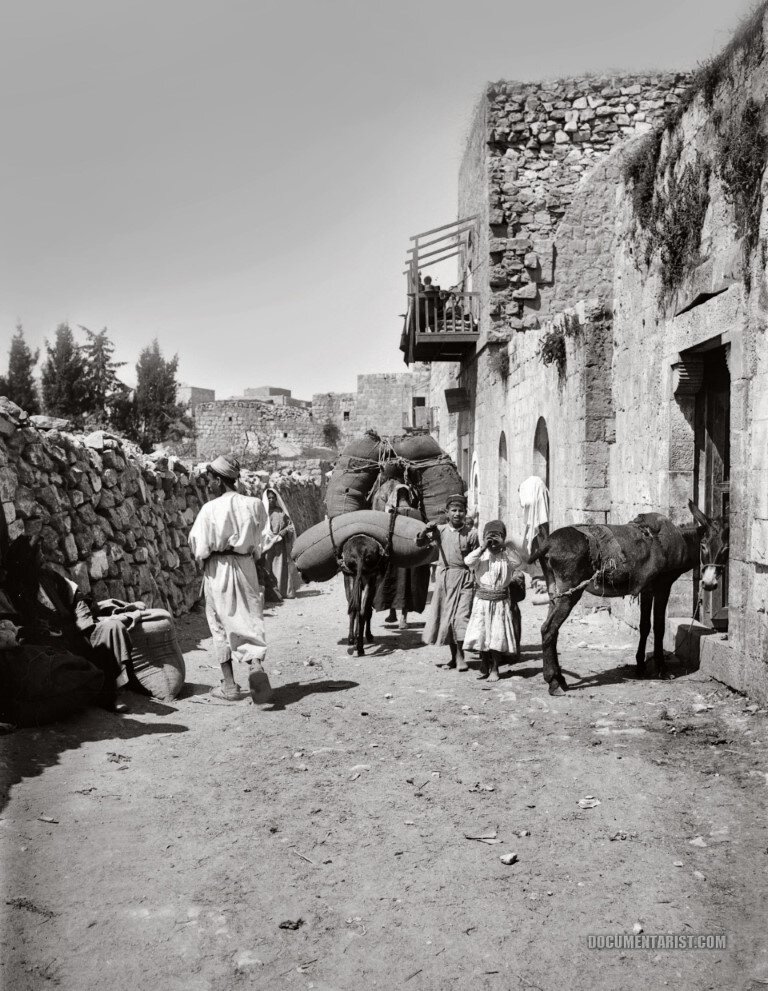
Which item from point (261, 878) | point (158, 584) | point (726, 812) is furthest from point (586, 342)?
point (261, 878)

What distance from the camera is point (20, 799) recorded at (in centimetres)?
425

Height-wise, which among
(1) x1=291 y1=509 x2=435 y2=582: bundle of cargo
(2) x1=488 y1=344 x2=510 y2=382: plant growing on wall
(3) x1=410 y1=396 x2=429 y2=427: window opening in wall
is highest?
(3) x1=410 y1=396 x2=429 y2=427: window opening in wall

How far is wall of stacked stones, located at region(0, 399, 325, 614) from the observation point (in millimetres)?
6766

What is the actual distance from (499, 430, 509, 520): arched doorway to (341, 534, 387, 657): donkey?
684 cm

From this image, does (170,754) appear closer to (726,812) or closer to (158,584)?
(726,812)

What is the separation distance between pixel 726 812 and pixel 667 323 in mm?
4741

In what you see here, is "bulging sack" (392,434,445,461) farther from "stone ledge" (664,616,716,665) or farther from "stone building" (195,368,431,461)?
"stone building" (195,368,431,461)

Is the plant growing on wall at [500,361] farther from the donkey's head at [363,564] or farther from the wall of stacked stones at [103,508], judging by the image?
the donkey's head at [363,564]

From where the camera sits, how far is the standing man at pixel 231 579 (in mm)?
6145

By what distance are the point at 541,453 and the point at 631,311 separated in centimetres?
388

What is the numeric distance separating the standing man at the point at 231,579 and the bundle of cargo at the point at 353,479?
13.3ft

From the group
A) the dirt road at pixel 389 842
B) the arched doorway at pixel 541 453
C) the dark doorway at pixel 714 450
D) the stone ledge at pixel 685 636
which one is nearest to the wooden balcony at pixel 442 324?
the arched doorway at pixel 541 453

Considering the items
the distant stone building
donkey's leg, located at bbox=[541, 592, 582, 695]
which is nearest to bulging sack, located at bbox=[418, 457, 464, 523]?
donkey's leg, located at bbox=[541, 592, 582, 695]

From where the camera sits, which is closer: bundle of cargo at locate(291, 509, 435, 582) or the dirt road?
the dirt road
